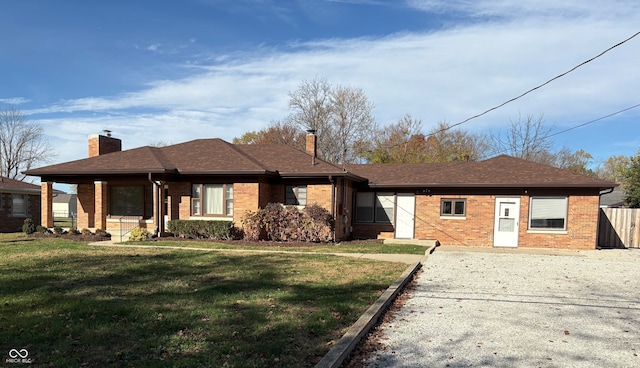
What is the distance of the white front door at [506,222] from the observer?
53.3 ft

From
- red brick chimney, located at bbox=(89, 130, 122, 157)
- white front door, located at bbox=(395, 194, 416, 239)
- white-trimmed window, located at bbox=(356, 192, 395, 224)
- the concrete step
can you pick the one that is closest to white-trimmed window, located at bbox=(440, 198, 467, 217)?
white front door, located at bbox=(395, 194, 416, 239)

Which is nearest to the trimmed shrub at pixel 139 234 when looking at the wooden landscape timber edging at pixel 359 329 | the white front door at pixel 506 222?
the wooden landscape timber edging at pixel 359 329

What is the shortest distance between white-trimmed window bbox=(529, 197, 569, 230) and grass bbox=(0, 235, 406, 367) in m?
8.82

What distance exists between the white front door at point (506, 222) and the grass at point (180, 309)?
8.08 m

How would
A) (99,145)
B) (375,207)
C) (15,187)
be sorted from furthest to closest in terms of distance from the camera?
1. (15,187)
2. (99,145)
3. (375,207)

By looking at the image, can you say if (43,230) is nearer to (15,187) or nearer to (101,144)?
(101,144)

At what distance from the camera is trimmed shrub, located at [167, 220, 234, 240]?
51.9 feet

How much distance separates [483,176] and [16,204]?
82.7ft

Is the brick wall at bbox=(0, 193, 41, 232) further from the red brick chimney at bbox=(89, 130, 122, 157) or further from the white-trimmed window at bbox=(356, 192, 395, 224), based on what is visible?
the white-trimmed window at bbox=(356, 192, 395, 224)

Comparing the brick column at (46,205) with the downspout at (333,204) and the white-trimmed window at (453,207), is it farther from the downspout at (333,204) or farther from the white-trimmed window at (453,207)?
the white-trimmed window at (453,207)

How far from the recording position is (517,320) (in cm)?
592

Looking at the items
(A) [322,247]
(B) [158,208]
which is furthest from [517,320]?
(B) [158,208]

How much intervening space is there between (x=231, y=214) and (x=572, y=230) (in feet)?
44.6

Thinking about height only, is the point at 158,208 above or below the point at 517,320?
above
